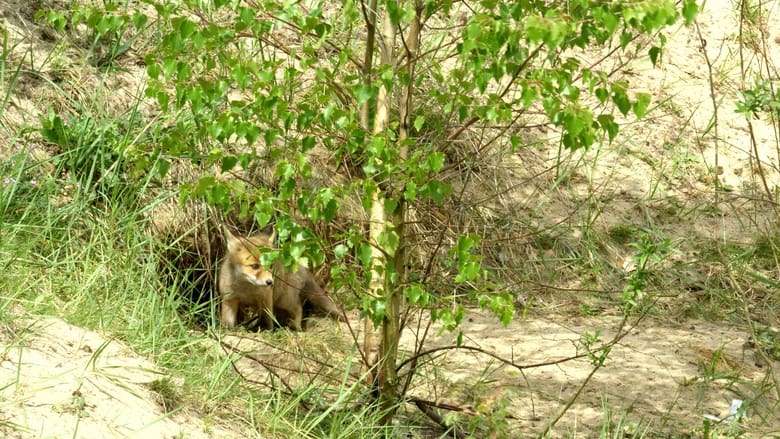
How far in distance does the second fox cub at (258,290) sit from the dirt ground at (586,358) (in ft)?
1.84

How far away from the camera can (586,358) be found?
6.46m

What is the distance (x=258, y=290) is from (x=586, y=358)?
248 centimetres

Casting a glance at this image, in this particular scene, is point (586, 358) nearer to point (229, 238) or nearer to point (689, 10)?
point (229, 238)

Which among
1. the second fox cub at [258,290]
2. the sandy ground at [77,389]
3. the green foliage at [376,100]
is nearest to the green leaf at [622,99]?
the green foliage at [376,100]

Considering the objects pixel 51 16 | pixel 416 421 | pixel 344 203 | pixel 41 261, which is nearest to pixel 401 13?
pixel 51 16

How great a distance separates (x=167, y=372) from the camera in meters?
4.53

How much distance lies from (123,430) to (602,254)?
4994 millimetres

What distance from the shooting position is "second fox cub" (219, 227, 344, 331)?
7.18 metres

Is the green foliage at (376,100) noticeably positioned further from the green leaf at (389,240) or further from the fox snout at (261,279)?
the fox snout at (261,279)

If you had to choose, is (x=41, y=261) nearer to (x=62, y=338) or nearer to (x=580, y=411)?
(x=62, y=338)

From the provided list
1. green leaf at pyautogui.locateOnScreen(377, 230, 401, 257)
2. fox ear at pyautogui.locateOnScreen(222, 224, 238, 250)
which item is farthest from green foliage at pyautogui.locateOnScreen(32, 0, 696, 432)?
fox ear at pyautogui.locateOnScreen(222, 224, 238, 250)

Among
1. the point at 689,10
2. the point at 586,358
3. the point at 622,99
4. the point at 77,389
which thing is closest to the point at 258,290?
the point at 586,358

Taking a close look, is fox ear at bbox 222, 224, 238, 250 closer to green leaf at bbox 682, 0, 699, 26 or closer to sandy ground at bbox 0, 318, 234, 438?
sandy ground at bbox 0, 318, 234, 438

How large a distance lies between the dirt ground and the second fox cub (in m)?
0.56
